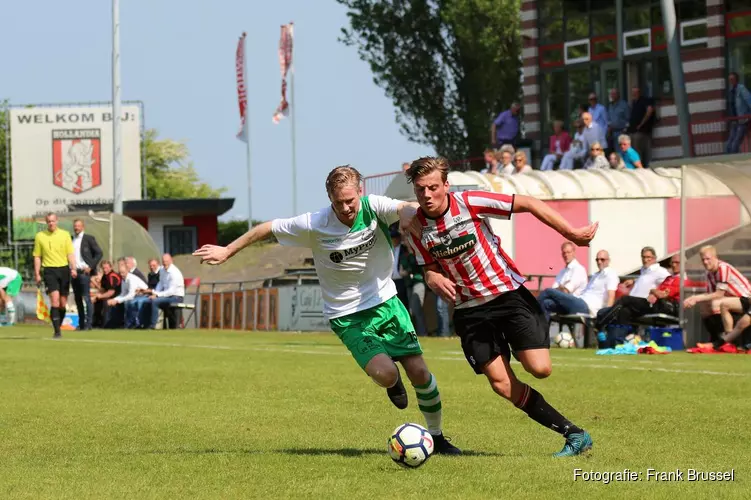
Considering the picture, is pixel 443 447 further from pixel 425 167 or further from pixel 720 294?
pixel 720 294

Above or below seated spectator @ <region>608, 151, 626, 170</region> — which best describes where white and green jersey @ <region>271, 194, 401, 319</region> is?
below

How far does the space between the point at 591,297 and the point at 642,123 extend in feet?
37.2

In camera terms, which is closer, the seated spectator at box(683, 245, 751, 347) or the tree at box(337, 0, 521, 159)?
the seated spectator at box(683, 245, 751, 347)

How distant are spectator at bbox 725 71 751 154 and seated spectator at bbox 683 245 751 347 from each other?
12354 millimetres

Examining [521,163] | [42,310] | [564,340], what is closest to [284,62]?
[42,310]

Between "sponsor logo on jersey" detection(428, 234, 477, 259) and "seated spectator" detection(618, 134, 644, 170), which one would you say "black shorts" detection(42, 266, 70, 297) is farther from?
"sponsor logo on jersey" detection(428, 234, 477, 259)

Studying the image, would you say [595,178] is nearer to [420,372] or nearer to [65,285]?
[65,285]

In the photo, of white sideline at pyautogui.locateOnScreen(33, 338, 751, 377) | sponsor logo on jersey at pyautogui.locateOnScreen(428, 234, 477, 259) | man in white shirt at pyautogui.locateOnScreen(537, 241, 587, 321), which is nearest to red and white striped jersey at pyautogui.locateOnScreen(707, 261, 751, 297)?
man in white shirt at pyautogui.locateOnScreen(537, 241, 587, 321)

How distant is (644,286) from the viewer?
2019 centimetres

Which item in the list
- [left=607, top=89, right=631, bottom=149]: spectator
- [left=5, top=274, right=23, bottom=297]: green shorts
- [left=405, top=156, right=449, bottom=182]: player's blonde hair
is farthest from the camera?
[left=5, top=274, right=23, bottom=297]: green shorts

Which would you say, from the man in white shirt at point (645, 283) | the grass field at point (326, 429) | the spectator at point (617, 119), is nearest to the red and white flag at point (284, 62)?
the spectator at point (617, 119)

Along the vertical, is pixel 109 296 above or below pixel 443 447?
above

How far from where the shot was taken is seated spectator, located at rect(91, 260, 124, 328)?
3080 centimetres

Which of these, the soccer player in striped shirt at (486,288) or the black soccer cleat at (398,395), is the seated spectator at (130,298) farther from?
the soccer player in striped shirt at (486,288)
